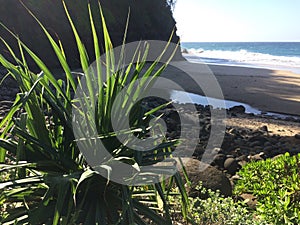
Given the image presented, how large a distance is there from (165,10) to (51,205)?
100 feet

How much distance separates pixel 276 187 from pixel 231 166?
2.40 metres

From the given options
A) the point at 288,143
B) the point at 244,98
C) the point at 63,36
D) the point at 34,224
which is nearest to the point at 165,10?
the point at 63,36

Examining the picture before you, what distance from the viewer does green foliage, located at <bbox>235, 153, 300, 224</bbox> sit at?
2.59m

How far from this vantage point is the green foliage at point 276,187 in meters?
2.59

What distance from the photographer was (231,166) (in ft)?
17.9

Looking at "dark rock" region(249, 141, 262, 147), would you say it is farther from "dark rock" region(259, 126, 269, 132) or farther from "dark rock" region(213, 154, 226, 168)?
"dark rock" region(213, 154, 226, 168)

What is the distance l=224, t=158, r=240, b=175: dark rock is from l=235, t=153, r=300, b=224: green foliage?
1.65m

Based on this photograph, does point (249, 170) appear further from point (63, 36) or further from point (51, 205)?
point (63, 36)

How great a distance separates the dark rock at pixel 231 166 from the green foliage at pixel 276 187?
165 cm

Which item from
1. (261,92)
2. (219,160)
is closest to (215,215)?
(219,160)

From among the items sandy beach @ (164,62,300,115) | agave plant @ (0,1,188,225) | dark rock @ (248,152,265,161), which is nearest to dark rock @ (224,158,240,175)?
dark rock @ (248,152,265,161)

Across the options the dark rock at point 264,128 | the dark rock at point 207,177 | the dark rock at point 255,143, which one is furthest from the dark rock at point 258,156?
the dark rock at point 207,177

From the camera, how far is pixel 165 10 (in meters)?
31.2

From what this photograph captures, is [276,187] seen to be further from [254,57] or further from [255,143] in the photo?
[254,57]
